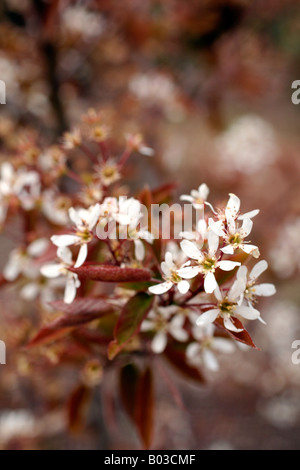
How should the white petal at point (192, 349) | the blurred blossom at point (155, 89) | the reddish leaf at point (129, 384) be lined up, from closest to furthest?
the white petal at point (192, 349) < the reddish leaf at point (129, 384) < the blurred blossom at point (155, 89)

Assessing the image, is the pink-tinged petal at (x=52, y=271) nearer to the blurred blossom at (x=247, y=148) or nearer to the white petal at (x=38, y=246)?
the white petal at (x=38, y=246)

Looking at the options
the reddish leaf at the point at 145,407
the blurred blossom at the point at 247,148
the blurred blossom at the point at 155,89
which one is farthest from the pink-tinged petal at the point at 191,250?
the blurred blossom at the point at 247,148

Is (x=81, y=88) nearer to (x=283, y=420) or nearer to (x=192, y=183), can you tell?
(x=192, y=183)

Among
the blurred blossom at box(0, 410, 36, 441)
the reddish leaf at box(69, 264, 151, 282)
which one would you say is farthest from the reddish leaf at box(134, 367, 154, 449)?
the blurred blossom at box(0, 410, 36, 441)

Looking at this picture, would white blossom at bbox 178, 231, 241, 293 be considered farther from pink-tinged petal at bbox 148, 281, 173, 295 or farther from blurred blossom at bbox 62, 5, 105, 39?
blurred blossom at bbox 62, 5, 105, 39

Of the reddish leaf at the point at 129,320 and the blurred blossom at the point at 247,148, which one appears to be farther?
the blurred blossom at the point at 247,148
